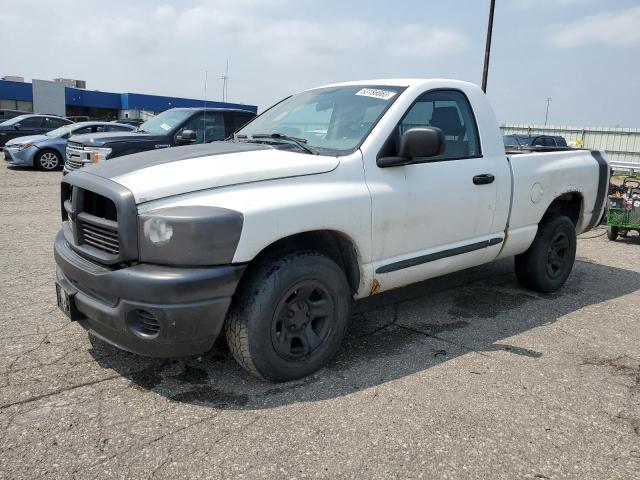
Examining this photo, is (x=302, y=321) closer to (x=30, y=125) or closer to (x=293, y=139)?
(x=293, y=139)

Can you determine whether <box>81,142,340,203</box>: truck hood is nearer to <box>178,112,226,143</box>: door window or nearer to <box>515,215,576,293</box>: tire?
<box>515,215,576,293</box>: tire

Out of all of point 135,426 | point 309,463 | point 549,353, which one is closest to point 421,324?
point 549,353

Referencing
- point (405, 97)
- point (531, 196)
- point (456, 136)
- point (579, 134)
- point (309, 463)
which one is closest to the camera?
point (309, 463)

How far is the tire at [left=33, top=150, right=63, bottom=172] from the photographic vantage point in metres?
15.4

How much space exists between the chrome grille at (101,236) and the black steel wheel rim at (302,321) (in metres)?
0.96

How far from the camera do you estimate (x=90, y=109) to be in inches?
1889

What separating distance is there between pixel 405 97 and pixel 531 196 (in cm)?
164

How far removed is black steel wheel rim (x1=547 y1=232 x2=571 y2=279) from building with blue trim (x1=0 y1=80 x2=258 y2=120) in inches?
1416

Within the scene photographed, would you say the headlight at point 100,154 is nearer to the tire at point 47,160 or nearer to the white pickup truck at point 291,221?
the white pickup truck at point 291,221

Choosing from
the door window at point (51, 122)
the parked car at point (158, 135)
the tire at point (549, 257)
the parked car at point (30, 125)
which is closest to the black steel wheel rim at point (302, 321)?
the tire at point (549, 257)

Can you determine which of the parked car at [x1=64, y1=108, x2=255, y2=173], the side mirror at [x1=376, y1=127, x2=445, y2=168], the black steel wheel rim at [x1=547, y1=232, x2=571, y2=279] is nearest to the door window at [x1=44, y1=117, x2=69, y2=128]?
the parked car at [x1=64, y1=108, x2=255, y2=173]

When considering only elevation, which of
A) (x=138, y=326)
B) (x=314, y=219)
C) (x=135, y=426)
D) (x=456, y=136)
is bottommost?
(x=135, y=426)

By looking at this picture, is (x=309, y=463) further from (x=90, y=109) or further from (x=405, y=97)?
(x=90, y=109)

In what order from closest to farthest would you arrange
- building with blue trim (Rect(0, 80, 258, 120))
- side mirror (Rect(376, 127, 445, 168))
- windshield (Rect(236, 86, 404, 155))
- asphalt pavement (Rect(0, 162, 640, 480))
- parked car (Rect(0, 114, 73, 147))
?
asphalt pavement (Rect(0, 162, 640, 480))
side mirror (Rect(376, 127, 445, 168))
windshield (Rect(236, 86, 404, 155))
parked car (Rect(0, 114, 73, 147))
building with blue trim (Rect(0, 80, 258, 120))
